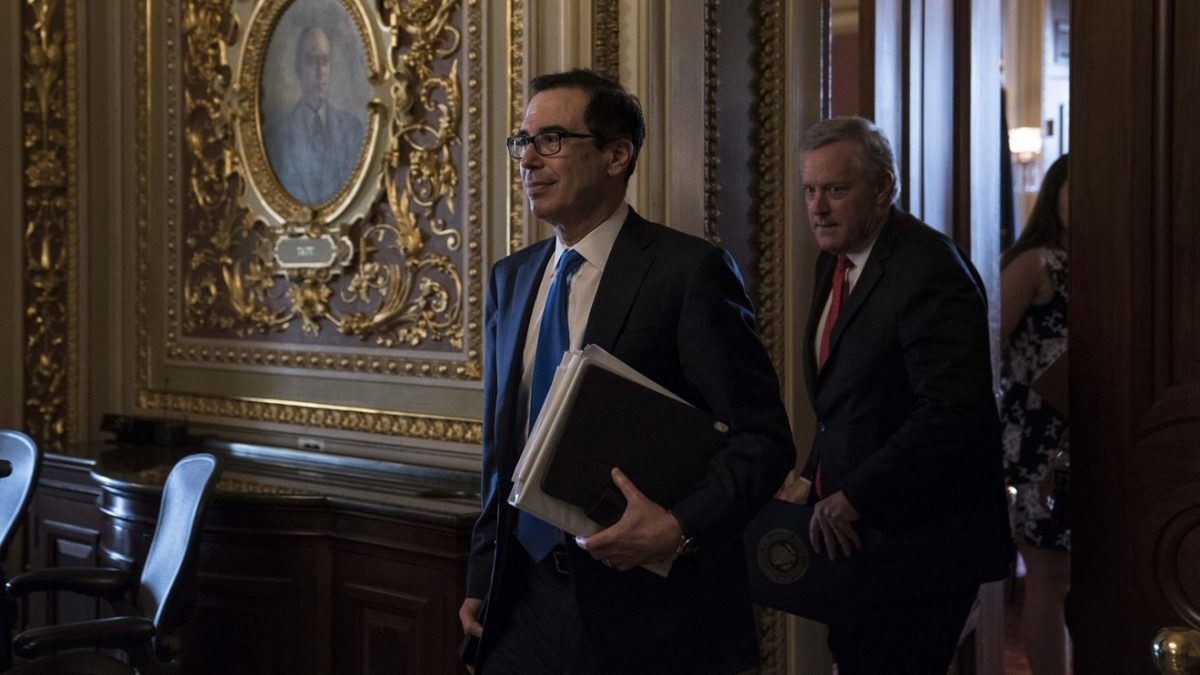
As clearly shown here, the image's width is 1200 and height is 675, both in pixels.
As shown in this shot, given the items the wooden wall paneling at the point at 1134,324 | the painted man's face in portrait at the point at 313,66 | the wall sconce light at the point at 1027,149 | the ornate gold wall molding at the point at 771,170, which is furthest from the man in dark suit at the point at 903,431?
the wall sconce light at the point at 1027,149

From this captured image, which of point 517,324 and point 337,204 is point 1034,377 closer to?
point 517,324

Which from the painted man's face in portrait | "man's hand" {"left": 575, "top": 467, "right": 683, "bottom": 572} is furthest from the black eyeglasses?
the painted man's face in portrait

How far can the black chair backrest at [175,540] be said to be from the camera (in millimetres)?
3059

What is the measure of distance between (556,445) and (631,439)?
0.36 ft

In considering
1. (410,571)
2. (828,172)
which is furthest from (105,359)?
(828,172)

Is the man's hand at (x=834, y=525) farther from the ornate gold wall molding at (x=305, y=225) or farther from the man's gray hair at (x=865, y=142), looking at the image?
the ornate gold wall molding at (x=305, y=225)

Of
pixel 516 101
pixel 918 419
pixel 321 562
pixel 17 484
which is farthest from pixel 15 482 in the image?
pixel 918 419

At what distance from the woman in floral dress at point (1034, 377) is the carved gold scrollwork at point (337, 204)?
59.1 inches

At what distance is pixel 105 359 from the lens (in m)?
4.82

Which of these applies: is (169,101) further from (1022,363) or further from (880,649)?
(880,649)

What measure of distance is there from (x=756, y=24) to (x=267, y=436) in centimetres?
212

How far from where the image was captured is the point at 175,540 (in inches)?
125

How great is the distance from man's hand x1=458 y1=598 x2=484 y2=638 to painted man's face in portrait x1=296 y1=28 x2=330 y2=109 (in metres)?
2.35

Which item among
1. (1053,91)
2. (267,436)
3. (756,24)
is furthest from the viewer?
(1053,91)
